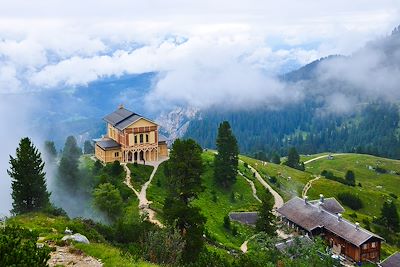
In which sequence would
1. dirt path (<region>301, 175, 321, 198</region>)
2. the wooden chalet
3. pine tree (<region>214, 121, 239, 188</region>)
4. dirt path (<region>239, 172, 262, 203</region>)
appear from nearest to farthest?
1. the wooden chalet
2. pine tree (<region>214, 121, 239, 188</region>)
3. dirt path (<region>239, 172, 262, 203</region>)
4. dirt path (<region>301, 175, 321, 198</region>)

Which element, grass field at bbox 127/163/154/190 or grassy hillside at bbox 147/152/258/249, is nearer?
grassy hillside at bbox 147/152/258/249

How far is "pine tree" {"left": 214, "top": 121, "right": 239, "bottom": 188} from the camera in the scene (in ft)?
346

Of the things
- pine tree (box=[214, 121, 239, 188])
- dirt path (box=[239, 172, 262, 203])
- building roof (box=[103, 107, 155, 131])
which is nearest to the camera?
pine tree (box=[214, 121, 239, 188])

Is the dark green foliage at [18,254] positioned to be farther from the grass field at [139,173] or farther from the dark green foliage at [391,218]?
the dark green foliage at [391,218]

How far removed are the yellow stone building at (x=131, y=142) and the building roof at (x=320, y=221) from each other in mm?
33339

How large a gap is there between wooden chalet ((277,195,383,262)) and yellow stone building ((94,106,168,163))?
110 ft

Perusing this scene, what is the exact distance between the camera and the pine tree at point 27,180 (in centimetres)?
5969

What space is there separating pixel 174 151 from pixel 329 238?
37.9 m

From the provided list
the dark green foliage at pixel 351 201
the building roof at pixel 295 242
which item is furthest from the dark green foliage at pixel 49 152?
the dark green foliage at pixel 351 201

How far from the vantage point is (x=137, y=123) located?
108688 mm

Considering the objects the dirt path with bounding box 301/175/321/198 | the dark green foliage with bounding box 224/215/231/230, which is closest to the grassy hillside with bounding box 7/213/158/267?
the dark green foliage with bounding box 224/215/231/230

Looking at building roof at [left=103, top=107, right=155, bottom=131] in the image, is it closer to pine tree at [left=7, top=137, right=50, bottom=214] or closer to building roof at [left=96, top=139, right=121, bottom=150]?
building roof at [left=96, top=139, right=121, bottom=150]

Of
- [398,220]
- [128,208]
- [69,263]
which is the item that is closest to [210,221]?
[128,208]

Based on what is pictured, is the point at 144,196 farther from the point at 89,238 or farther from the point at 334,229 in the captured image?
the point at 89,238
